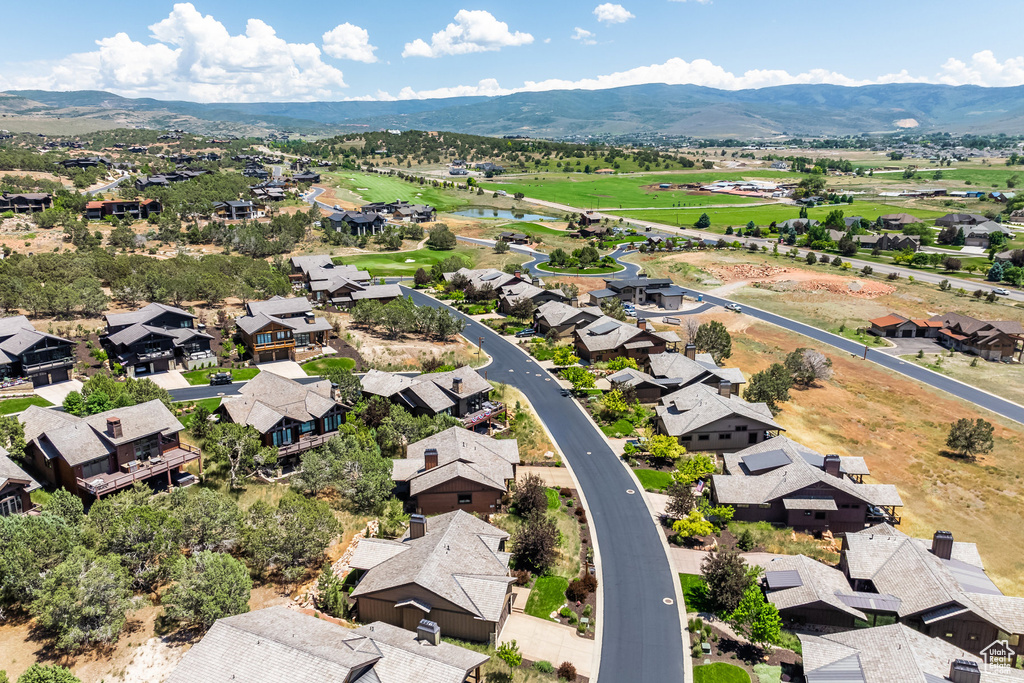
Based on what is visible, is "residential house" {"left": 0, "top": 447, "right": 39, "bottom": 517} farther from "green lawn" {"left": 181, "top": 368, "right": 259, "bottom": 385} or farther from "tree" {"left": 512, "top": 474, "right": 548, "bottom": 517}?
"tree" {"left": 512, "top": 474, "right": 548, "bottom": 517}

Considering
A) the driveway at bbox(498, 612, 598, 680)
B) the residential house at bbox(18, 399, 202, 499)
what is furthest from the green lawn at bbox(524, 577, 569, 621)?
the residential house at bbox(18, 399, 202, 499)

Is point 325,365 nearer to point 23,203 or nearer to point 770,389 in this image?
point 770,389

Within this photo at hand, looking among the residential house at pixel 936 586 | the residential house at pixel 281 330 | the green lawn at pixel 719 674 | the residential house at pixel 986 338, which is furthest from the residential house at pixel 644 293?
the green lawn at pixel 719 674

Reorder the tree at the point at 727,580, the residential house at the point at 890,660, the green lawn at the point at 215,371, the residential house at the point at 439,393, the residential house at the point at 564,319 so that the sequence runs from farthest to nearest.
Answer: the residential house at the point at 564,319, the green lawn at the point at 215,371, the residential house at the point at 439,393, the tree at the point at 727,580, the residential house at the point at 890,660

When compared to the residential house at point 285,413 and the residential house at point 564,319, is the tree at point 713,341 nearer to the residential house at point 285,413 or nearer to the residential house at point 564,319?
the residential house at point 564,319

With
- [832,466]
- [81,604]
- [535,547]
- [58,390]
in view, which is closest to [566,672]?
[535,547]

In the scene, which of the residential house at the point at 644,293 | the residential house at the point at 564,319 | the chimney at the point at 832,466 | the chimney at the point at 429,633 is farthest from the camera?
the residential house at the point at 644,293

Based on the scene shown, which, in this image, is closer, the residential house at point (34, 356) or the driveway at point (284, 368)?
the residential house at point (34, 356)
